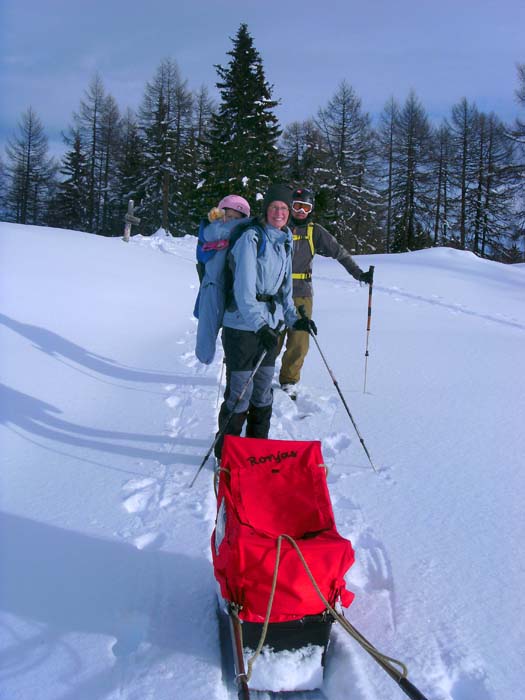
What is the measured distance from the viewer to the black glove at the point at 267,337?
322cm

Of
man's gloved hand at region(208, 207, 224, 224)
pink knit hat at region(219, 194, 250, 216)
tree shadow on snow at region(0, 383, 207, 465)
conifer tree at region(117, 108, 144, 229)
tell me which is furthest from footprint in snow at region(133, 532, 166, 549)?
conifer tree at region(117, 108, 144, 229)

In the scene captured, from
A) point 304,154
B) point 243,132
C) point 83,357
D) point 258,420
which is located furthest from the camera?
point 304,154

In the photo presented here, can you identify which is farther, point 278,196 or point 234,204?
point 234,204

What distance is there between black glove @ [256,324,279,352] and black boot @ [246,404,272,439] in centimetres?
61

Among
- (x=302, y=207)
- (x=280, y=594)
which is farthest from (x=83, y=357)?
(x=280, y=594)

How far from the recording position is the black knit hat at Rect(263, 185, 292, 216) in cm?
333

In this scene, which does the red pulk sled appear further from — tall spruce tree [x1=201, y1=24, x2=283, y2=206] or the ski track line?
tall spruce tree [x1=201, y1=24, x2=283, y2=206]

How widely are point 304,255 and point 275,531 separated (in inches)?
133

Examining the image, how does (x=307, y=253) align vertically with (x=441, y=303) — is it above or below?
Answer: above

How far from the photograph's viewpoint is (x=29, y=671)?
1999mm

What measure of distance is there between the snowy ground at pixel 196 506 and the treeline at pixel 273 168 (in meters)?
18.0

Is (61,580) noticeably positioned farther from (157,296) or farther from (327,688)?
(157,296)

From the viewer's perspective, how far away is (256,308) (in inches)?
129

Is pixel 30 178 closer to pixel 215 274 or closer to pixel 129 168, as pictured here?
pixel 129 168
